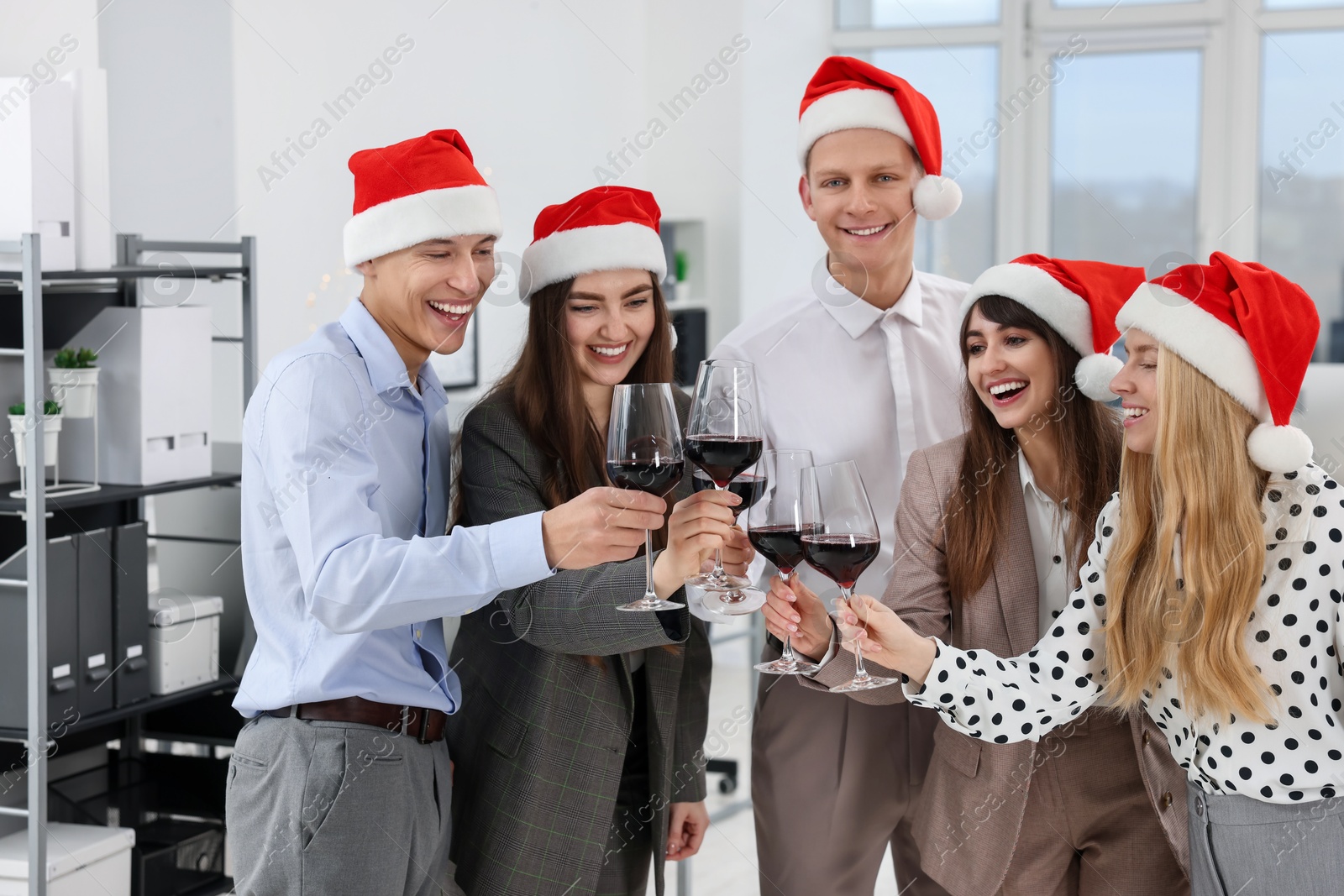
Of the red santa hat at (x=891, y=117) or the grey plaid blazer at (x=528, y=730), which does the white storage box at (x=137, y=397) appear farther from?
the red santa hat at (x=891, y=117)

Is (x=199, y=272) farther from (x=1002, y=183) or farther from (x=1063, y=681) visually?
(x=1002, y=183)

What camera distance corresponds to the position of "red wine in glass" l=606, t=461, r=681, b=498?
142 centimetres

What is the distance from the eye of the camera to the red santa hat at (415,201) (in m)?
1.77

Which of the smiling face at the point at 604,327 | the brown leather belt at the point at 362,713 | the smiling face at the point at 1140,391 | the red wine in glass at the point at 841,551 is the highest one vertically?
the smiling face at the point at 604,327

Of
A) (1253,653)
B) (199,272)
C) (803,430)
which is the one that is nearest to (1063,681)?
(1253,653)

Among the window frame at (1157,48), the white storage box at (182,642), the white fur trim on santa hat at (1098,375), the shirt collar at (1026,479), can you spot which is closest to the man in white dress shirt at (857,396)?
the shirt collar at (1026,479)

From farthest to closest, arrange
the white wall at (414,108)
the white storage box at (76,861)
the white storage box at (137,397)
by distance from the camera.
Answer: the white wall at (414,108), the white storage box at (137,397), the white storage box at (76,861)

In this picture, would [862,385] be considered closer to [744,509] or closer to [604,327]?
[604,327]

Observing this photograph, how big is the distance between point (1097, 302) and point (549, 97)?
3.74 m

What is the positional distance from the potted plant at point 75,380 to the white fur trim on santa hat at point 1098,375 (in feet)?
6.67

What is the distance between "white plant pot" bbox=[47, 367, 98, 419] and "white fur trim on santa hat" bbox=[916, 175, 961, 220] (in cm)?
176

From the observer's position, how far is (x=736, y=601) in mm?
1551

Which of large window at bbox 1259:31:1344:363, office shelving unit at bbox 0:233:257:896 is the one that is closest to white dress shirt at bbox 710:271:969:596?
office shelving unit at bbox 0:233:257:896

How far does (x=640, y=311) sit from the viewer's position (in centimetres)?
197
